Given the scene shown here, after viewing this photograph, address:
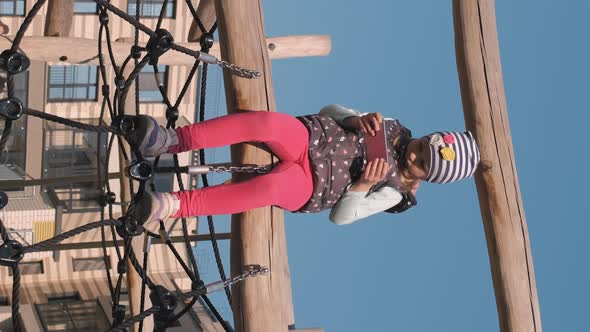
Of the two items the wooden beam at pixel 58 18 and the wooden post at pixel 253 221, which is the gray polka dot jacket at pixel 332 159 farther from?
the wooden beam at pixel 58 18

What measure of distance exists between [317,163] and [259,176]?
356mm

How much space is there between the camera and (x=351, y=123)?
4781 mm

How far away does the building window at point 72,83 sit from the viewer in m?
17.0

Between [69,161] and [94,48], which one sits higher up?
[69,161]

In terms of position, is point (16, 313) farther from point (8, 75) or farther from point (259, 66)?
point (259, 66)

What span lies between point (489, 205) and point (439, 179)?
71 cm

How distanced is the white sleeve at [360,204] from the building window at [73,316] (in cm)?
1173

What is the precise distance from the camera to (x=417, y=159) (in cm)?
484

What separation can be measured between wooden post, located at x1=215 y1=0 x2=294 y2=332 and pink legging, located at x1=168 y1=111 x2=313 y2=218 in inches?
4.2

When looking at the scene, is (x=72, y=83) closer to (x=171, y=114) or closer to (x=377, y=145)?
(x=171, y=114)

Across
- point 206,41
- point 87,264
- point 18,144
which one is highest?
point 18,144

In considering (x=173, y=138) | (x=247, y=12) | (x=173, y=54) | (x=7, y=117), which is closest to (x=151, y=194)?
(x=173, y=138)

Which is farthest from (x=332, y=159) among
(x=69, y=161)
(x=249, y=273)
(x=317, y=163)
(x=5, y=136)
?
(x=69, y=161)

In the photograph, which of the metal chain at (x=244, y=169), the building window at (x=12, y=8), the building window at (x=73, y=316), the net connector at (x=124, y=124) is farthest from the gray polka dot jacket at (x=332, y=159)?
the building window at (x=12, y=8)
